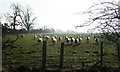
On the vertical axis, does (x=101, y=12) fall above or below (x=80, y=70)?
above

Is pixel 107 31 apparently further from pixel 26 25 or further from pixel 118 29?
pixel 26 25

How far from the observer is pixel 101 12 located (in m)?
10.1

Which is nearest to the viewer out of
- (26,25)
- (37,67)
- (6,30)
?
(6,30)

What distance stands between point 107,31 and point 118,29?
15.5 inches

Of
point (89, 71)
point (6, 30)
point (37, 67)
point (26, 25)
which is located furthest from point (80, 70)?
point (26, 25)

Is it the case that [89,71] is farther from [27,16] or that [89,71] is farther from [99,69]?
[27,16]

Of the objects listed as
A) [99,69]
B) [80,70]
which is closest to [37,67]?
[80,70]

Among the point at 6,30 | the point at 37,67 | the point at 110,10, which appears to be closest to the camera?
the point at 110,10

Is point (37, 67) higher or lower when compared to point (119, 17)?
lower

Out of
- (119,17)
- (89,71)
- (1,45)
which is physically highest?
(119,17)

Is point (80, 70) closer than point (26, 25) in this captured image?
Yes

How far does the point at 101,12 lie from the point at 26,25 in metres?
98.6

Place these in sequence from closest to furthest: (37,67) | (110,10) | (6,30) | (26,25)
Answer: (110,10), (6,30), (37,67), (26,25)

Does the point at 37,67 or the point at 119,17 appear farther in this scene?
the point at 37,67
